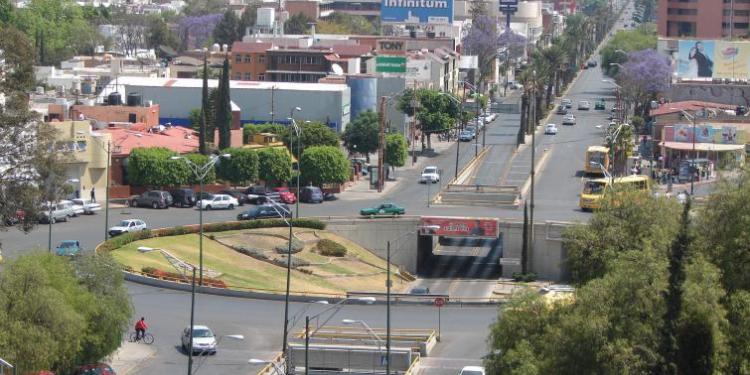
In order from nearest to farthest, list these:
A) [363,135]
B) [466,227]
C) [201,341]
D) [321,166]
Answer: [201,341] → [466,227] → [321,166] → [363,135]

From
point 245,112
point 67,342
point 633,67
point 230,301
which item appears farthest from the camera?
point 633,67

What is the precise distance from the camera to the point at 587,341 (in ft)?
146

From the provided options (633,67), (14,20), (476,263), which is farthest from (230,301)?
(14,20)

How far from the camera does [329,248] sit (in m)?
80.9

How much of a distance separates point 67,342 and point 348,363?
31.2 feet

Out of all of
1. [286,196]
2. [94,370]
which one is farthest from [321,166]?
[94,370]

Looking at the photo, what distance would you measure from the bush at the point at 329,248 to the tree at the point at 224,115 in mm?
19719

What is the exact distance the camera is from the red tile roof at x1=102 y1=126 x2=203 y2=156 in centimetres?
9324

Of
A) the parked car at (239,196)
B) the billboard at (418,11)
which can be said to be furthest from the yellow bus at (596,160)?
the billboard at (418,11)

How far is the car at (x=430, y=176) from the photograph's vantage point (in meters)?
101

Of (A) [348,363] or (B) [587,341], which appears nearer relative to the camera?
(B) [587,341]

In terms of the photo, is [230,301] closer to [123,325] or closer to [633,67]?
[123,325]

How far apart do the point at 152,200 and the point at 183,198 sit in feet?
5.42

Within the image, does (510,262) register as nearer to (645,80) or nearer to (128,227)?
(128,227)
